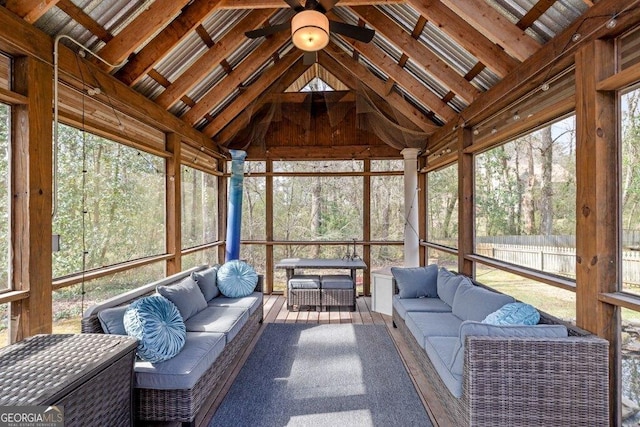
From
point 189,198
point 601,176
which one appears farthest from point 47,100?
point 601,176

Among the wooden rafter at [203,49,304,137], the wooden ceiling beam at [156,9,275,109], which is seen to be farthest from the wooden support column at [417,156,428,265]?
the wooden ceiling beam at [156,9,275,109]

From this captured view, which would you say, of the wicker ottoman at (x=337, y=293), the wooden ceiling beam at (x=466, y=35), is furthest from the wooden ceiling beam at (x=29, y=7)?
the wicker ottoman at (x=337, y=293)

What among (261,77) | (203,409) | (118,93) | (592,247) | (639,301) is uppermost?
(261,77)

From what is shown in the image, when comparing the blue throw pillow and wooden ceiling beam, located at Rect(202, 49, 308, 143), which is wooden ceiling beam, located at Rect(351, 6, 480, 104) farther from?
the blue throw pillow

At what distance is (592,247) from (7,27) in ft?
14.4

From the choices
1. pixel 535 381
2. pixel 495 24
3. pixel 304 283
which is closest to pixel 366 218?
pixel 304 283

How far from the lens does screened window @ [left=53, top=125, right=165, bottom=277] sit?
10.0 feet

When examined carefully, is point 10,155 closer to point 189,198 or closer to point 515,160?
point 189,198

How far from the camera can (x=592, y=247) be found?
7.58 ft

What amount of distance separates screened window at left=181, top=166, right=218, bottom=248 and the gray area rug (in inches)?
93.6

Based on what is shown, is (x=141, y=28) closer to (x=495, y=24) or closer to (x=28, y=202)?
(x=28, y=202)

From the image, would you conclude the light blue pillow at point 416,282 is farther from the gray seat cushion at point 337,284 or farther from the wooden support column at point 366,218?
the wooden support column at point 366,218

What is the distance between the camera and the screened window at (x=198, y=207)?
5.37 metres

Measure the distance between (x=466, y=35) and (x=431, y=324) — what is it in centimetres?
294
